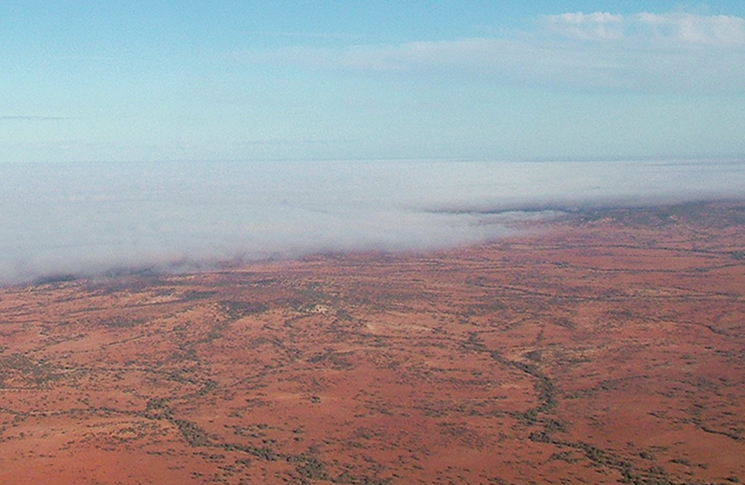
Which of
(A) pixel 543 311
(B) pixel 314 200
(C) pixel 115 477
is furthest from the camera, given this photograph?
(B) pixel 314 200

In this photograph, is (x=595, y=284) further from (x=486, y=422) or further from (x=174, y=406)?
(x=174, y=406)

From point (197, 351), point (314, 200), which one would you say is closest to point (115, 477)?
point (197, 351)

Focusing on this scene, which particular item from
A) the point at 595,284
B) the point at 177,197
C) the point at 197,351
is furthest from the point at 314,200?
the point at 197,351

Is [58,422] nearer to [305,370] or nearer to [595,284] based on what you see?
[305,370]

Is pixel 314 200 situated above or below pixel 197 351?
above

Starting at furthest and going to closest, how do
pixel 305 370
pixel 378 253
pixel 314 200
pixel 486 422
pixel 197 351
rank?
1. pixel 314 200
2. pixel 378 253
3. pixel 197 351
4. pixel 305 370
5. pixel 486 422

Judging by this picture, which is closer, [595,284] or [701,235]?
[595,284]
